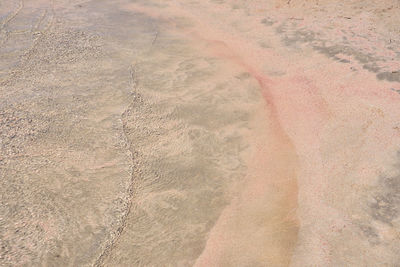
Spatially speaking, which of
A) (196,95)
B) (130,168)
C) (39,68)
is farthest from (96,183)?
(39,68)

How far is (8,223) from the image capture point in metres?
3.54

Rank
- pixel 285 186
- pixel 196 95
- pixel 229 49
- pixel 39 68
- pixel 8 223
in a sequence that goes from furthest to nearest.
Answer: pixel 229 49 < pixel 39 68 < pixel 196 95 < pixel 285 186 < pixel 8 223

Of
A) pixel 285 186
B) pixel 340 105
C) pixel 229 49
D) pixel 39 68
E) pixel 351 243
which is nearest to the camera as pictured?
pixel 351 243

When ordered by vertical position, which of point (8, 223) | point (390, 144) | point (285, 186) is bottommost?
point (8, 223)

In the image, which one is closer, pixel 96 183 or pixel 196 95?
pixel 96 183

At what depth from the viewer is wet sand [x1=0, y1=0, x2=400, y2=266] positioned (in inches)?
131

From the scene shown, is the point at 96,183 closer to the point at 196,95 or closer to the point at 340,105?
the point at 196,95

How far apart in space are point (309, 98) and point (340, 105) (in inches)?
17.7

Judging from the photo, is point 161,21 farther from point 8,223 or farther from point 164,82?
point 8,223

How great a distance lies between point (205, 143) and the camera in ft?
14.7

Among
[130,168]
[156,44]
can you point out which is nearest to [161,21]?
[156,44]

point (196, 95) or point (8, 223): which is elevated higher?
point (196, 95)

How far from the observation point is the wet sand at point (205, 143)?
334cm

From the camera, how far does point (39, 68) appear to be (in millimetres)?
6012
